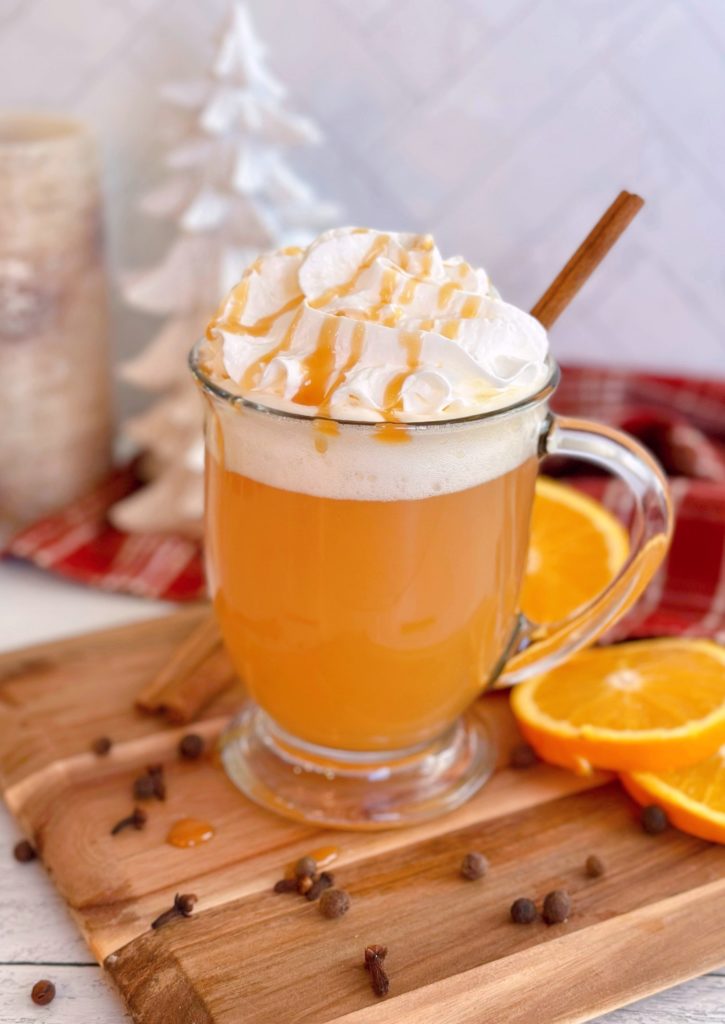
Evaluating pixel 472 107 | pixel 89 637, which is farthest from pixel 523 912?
pixel 472 107

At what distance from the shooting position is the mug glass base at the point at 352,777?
1.07 metres

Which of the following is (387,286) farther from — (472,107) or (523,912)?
(472,107)

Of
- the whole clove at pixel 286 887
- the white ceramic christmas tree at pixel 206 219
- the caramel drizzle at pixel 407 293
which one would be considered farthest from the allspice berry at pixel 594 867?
the white ceramic christmas tree at pixel 206 219

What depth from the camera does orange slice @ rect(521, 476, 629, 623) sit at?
1292mm

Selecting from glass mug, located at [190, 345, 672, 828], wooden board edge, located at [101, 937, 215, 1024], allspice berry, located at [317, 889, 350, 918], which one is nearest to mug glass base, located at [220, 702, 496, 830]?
glass mug, located at [190, 345, 672, 828]

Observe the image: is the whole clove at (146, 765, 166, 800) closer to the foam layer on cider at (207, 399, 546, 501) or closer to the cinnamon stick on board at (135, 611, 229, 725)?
the cinnamon stick on board at (135, 611, 229, 725)

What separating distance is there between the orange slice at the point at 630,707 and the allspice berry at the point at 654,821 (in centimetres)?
4

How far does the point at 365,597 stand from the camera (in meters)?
0.97

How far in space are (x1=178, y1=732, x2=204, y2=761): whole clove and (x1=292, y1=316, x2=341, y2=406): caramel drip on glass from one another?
39 centimetres

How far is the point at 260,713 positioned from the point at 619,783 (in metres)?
0.35

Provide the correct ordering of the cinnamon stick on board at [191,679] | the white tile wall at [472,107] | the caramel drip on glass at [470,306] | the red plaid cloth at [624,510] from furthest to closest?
the white tile wall at [472,107], the red plaid cloth at [624,510], the cinnamon stick on board at [191,679], the caramel drip on glass at [470,306]

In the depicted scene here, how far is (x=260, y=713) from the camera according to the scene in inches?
47.4

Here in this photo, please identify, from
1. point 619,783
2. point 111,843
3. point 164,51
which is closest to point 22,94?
point 164,51

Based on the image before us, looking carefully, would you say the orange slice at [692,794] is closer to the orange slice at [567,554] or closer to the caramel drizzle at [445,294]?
the orange slice at [567,554]
